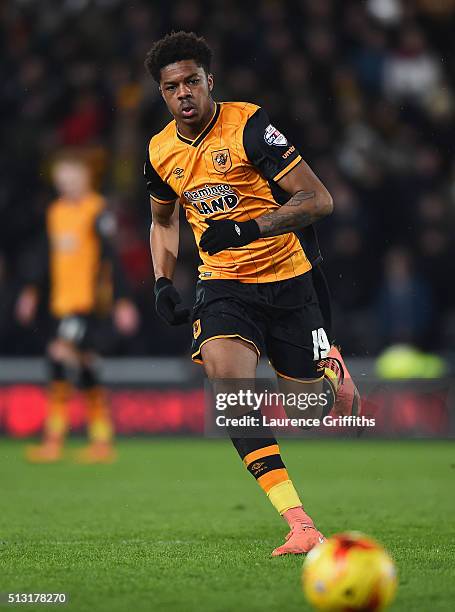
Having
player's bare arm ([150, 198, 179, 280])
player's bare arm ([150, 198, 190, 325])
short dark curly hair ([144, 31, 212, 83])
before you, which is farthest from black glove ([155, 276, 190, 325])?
short dark curly hair ([144, 31, 212, 83])

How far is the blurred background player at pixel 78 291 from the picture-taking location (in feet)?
32.7

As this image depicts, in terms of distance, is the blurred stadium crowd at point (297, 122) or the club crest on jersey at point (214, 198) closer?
the club crest on jersey at point (214, 198)

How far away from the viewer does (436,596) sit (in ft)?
14.5

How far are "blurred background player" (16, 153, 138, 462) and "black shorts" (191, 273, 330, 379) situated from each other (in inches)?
164

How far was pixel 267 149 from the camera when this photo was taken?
5.47 meters

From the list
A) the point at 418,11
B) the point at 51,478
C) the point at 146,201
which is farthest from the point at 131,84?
the point at 51,478

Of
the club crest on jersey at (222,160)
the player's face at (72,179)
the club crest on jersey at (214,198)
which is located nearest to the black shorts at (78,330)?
the player's face at (72,179)

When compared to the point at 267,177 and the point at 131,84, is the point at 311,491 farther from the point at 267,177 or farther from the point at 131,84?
the point at 131,84

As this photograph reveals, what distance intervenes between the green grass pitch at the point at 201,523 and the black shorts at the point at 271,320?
35.6 inches

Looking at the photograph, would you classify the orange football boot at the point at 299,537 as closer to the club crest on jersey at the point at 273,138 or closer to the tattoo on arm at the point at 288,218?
the tattoo on arm at the point at 288,218

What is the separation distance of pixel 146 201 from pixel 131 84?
147 centimetres

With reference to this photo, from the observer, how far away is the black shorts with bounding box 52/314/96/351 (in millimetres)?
9984

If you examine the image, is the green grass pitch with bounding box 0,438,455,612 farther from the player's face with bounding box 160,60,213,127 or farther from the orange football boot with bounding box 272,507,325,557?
the player's face with bounding box 160,60,213,127

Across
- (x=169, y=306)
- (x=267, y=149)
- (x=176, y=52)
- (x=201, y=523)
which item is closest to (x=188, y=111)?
(x=176, y=52)
